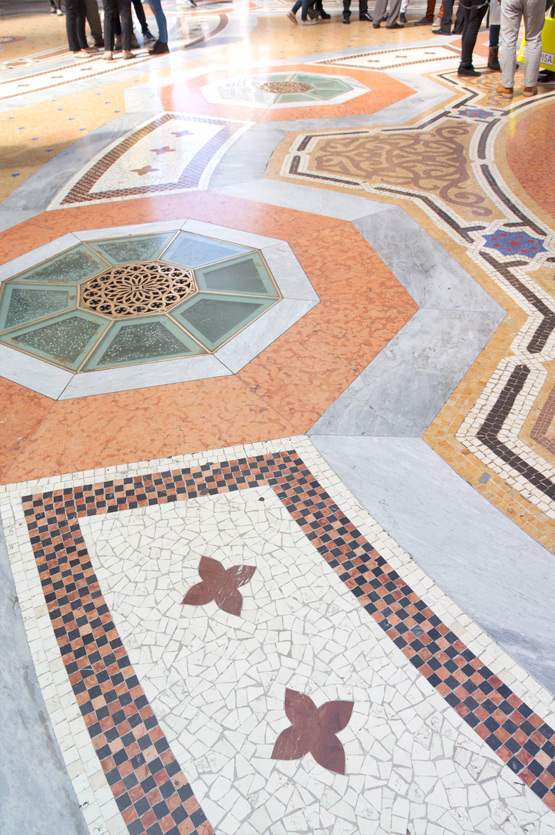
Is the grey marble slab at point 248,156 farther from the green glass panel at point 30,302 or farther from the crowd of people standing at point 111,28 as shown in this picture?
the crowd of people standing at point 111,28

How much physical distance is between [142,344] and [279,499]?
1.08m

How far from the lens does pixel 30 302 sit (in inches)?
115

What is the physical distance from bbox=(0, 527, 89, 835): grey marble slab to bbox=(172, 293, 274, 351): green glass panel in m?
1.43

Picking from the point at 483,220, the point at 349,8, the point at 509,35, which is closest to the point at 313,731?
the point at 483,220

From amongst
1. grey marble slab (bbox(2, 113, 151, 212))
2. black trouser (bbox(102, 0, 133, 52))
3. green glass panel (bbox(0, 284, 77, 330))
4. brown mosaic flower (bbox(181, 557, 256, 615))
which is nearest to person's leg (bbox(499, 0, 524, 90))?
grey marble slab (bbox(2, 113, 151, 212))

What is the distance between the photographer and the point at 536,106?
5359 mm

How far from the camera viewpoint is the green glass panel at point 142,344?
→ 8.25 ft

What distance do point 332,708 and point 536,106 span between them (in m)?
5.63

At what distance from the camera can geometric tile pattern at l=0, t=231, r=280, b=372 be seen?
8.50 feet

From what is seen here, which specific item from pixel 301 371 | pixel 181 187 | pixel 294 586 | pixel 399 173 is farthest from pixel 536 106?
pixel 294 586

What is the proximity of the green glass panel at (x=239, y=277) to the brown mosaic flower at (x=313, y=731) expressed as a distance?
1.92m

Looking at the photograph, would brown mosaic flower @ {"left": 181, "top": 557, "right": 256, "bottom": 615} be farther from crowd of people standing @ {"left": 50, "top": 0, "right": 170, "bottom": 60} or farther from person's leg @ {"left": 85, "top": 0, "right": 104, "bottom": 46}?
person's leg @ {"left": 85, "top": 0, "right": 104, "bottom": 46}

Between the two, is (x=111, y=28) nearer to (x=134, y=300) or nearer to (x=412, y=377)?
(x=134, y=300)

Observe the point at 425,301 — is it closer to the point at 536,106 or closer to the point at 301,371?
the point at 301,371
